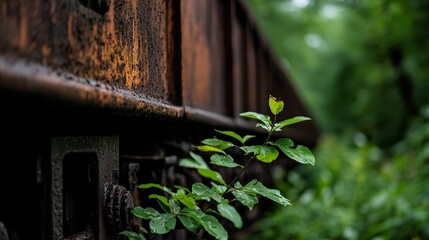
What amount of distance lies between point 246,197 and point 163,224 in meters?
0.29

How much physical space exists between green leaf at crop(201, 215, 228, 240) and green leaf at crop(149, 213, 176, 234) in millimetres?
96

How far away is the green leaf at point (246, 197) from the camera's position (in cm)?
176

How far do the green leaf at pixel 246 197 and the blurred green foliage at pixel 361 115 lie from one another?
2902 mm

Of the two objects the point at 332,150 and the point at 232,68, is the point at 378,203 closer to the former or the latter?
the point at 232,68

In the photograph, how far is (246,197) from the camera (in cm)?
180

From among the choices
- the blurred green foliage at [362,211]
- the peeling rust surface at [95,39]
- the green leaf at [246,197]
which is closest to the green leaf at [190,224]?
the green leaf at [246,197]

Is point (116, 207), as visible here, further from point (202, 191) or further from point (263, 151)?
point (263, 151)

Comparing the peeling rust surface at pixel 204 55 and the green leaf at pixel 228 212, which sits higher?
the peeling rust surface at pixel 204 55

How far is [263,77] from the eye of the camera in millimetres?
6719

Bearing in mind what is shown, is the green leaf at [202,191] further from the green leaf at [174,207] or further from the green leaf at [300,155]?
the green leaf at [300,155]

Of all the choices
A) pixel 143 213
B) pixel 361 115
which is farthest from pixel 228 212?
pixel 361 115

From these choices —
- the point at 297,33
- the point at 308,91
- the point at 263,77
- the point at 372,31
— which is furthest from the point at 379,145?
the point at 263,77

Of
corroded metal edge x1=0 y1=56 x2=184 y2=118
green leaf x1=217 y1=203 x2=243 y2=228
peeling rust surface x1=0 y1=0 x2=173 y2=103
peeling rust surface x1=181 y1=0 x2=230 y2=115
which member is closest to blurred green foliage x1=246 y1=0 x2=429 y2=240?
peeling rust surface x1=181 y1=0 x2=230 y2=115

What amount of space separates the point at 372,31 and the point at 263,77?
15501 mm
